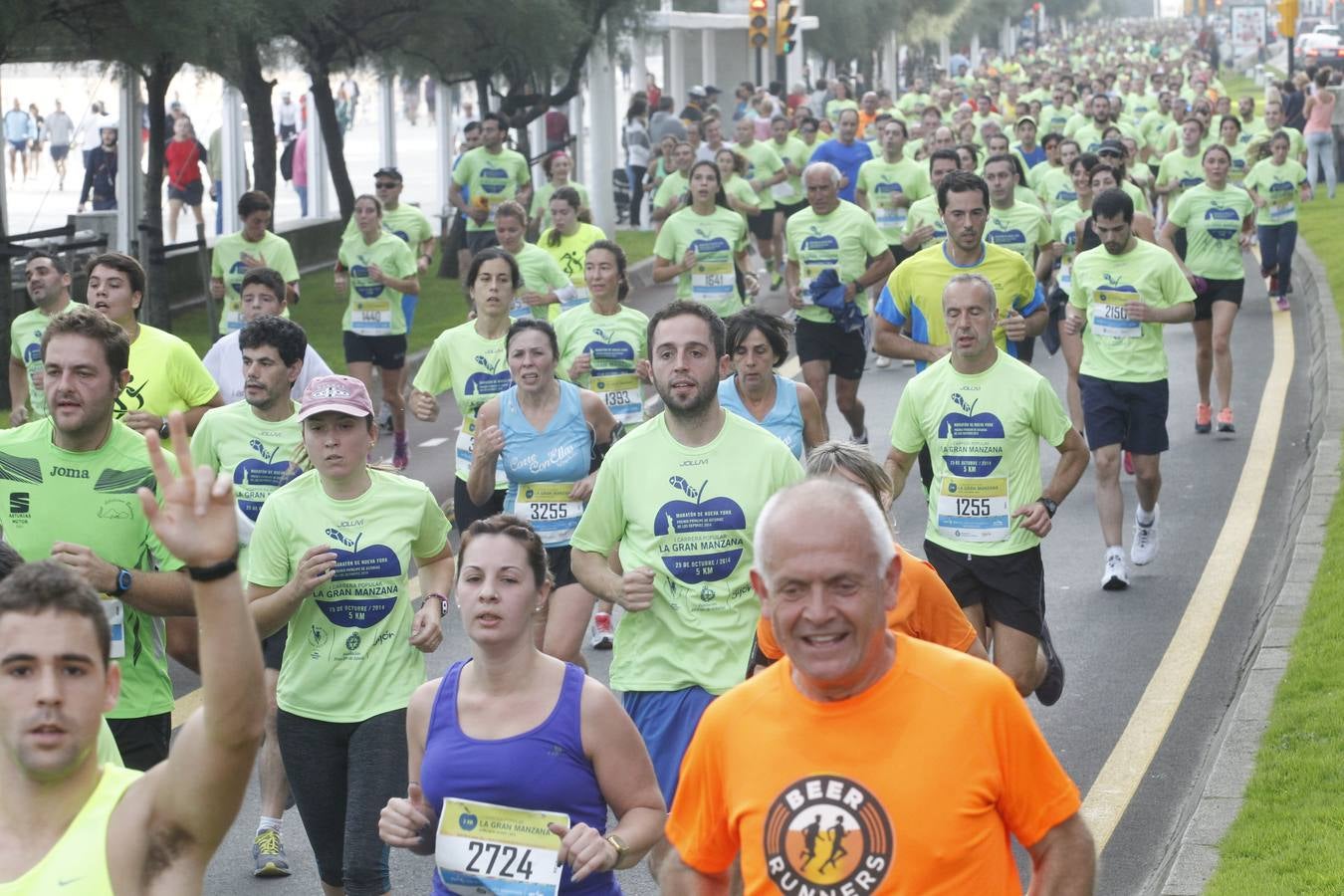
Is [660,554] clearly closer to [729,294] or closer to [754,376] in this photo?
[754,376]

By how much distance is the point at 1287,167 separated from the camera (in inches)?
811

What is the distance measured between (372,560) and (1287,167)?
16.2m

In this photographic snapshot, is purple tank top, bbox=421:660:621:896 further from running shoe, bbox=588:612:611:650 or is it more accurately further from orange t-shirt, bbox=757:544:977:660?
running shoe, bbox=588:612:611:650

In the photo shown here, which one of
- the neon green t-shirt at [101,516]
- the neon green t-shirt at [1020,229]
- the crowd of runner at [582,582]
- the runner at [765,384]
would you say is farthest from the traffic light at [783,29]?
→ the neon green t-shirt at [101,516]

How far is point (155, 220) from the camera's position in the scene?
68.5 ft

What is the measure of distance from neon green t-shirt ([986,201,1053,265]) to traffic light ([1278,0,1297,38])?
24388 millimetres

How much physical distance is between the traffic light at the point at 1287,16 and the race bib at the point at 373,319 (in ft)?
84.3

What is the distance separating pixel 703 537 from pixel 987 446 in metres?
2.21

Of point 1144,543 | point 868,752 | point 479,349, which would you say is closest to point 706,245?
point 1144,543

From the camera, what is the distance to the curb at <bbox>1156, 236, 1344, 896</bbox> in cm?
661

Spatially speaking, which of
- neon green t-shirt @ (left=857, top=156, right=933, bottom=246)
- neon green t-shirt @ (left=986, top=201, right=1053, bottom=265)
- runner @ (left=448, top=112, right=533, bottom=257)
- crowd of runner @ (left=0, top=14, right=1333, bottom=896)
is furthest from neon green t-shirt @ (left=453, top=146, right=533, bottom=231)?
neon green t-shirt @ (left=986, top=201, right=1053, bottom=265)

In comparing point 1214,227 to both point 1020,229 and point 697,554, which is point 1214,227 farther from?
point 697,554

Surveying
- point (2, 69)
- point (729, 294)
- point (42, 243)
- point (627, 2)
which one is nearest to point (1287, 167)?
→ point (729, 294)

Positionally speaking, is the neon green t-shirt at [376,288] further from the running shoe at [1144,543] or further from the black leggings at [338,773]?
the black leggings at [338,773]
